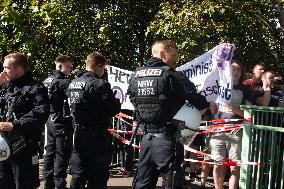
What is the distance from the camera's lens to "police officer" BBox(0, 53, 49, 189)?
14.5ft

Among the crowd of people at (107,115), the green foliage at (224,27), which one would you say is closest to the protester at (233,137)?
the crowd of people at (107,115)

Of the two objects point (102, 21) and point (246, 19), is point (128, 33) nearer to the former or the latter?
point (102, 21)

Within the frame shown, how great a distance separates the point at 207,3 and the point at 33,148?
630 centimetres

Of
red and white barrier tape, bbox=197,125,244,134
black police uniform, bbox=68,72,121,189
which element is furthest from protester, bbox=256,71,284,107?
black police uniform, bbox=68,72,121,189

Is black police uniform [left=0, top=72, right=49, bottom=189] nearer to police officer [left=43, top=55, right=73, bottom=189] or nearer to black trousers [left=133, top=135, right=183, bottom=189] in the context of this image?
black trousers [left=133, top=135, right=183, bottom=189]

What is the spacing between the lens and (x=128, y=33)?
13.0 metres

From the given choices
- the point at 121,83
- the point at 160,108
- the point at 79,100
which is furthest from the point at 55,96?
the point at 160,108

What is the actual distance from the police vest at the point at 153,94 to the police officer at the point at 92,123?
0.57m

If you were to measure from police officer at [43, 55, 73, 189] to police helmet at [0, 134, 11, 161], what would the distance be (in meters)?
2.06

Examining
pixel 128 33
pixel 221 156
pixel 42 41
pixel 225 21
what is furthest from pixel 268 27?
pixel 221 156

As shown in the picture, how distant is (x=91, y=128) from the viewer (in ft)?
17.6

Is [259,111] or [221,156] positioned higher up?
[259,111]

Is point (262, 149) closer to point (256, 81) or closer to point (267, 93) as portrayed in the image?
point (267, 93)

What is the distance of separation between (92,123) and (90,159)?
443mm
